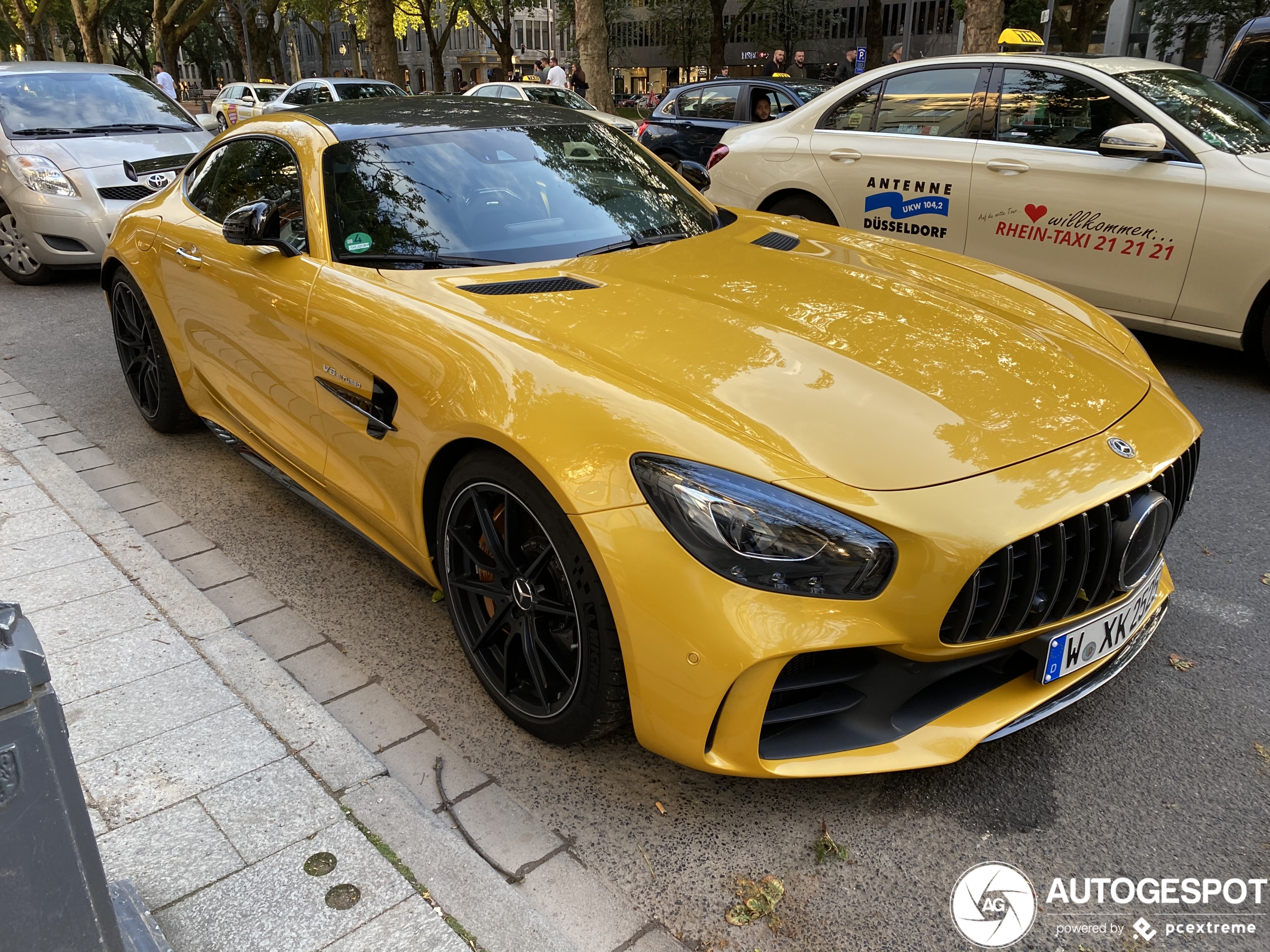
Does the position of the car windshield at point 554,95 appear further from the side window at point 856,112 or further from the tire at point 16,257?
the side window at point 856,112

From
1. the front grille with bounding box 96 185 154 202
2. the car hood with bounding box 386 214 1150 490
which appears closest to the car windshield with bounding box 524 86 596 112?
the front grille with bounding box 96 185 154 202

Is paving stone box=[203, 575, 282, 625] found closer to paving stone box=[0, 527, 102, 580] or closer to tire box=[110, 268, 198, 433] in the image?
paving stone box=[0, 527, 102, 580]

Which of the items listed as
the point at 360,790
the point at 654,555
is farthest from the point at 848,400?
the point at 360,790

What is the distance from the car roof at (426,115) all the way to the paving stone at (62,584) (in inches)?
68.0

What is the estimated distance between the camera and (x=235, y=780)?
238 cm

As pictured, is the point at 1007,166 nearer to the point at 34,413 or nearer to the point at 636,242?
the point at 636,242

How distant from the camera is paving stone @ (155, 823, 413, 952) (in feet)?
6.37

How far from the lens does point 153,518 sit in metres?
4.04

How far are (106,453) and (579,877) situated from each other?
143 inches

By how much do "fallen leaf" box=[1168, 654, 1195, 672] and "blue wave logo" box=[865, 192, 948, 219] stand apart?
3.78m

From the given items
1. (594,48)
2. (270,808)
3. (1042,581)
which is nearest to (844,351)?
(1042,581)

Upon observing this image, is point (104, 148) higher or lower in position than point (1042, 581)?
higher

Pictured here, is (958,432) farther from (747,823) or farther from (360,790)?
(360,790)

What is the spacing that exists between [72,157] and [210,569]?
20.0 feet
